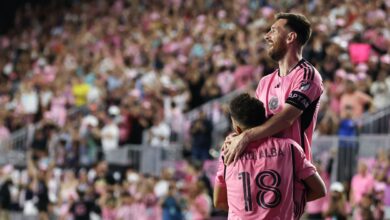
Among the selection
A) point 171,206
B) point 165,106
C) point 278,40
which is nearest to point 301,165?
point 278,40

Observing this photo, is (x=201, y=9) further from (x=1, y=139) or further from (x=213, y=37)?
(x=1, y=139)

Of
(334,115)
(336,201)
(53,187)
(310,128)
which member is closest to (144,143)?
(53,187)

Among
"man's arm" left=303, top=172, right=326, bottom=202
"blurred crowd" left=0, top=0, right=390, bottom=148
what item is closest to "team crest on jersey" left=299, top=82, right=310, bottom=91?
"man's arm" left=303, top=172, right=326, bottom=202

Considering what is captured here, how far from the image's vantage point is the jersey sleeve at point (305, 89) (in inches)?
238

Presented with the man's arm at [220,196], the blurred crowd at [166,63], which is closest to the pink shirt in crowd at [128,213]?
the blurred crowd at [166,63]

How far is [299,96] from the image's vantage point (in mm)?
6055

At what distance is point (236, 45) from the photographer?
2012cm

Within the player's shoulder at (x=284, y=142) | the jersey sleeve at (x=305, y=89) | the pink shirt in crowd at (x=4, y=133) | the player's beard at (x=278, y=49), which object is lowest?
the pink shirt in crowd at (x=4, y=133)

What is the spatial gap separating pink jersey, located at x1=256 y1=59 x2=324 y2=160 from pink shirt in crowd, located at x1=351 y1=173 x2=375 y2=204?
7.07 m

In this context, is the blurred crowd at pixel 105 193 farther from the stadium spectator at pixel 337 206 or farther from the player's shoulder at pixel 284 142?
the player's shoulder at pixel 284 142

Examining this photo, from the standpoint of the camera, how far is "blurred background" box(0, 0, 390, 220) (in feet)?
50.0

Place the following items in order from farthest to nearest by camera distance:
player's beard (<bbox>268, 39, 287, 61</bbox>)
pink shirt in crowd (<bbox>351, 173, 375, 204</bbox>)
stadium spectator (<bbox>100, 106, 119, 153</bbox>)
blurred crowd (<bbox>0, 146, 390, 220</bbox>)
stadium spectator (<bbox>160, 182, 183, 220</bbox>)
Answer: stadium spectator (<bbox>100, 106, 119, 153</bbox>), stadium spectator (<bbox>160, 182, 183, 220</bbox>), pink shirt in crowd (<bbox>351, 173, 375, 204</bbox>), blurred crowd (<bbox>0, 146, 390, 220</bbox>), player's beard (<bbox>268, 39, 287, 61</bbox>)

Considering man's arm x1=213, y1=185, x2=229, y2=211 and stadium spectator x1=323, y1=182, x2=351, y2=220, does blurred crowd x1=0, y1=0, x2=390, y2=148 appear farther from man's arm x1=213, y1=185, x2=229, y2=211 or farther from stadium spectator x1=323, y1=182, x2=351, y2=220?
man's arm x1=213, y1=185, x2=229, y2=211

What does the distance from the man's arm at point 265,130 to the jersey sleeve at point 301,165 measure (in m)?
0.16
